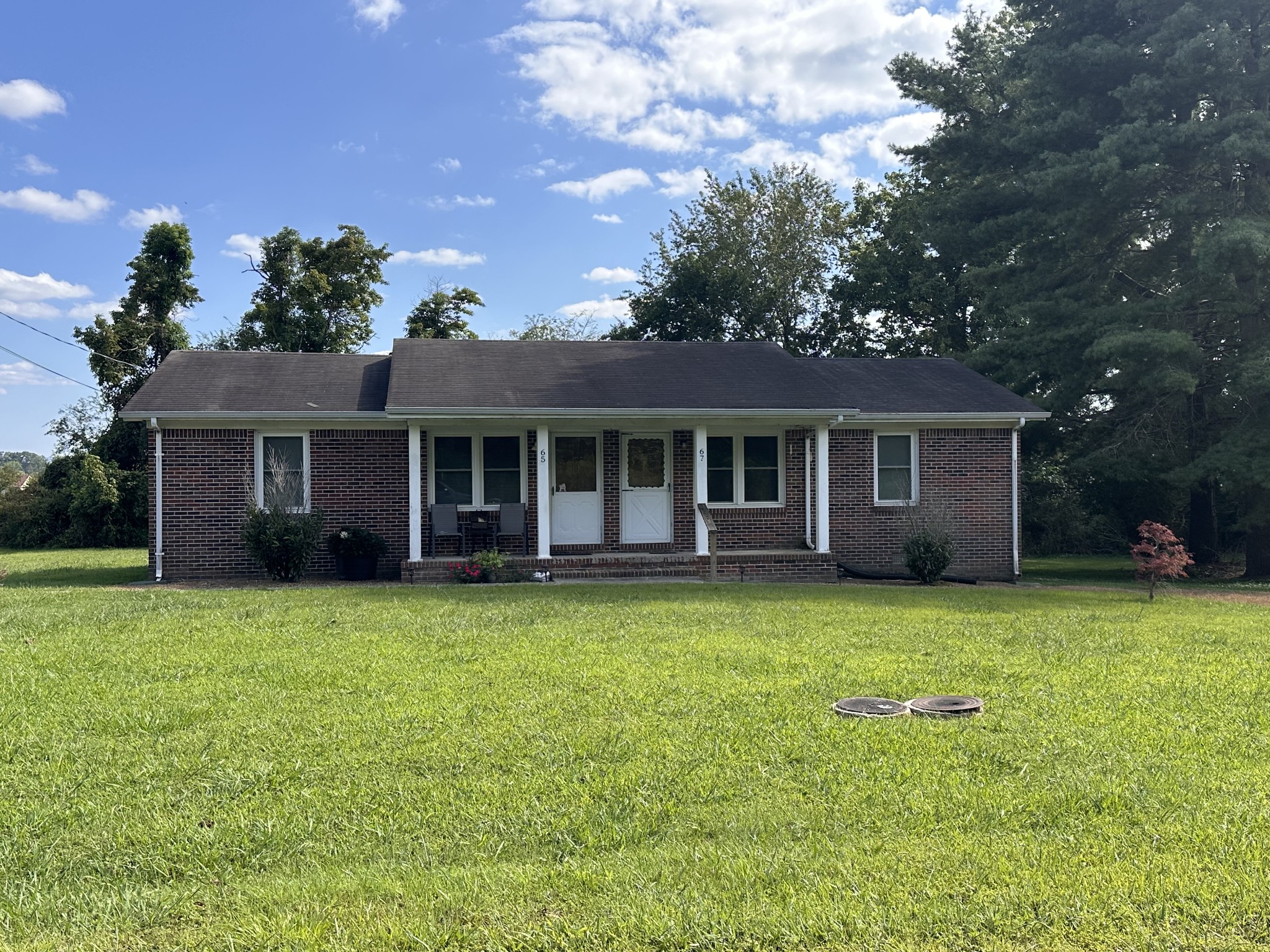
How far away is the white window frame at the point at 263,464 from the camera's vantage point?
1455cm

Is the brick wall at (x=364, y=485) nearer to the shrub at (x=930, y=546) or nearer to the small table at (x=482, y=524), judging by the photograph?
the small table at (x=482, y=524)

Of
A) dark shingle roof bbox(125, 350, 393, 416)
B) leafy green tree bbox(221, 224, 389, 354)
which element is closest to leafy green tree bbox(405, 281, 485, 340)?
leafy green tree bbox(221, 224, 389, 354)

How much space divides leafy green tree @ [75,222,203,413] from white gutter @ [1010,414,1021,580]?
2362 centimetres

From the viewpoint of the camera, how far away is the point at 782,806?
4105 mm

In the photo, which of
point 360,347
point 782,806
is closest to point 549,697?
point 782,806

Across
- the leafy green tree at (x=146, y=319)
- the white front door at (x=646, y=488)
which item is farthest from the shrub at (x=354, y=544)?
the leafy green tree at (x=146, y=319)

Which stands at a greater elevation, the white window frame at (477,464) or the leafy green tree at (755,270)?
the leafy green tree at (755,270)

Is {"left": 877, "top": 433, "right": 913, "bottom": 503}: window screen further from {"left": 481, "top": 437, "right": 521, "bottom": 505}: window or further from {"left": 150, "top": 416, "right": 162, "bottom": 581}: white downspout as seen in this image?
{"left": 150, "top": 416, "right": 162, "bottom": 581}: white downspout

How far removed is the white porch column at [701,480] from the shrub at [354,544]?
5.00m

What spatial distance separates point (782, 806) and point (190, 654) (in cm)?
530

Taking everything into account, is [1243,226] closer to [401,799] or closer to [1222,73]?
[1222,73]

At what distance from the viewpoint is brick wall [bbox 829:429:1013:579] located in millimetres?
16031

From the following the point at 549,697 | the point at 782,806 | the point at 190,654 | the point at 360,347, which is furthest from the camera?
the point at 360,347

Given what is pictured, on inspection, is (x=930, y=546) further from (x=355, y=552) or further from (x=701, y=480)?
(x=355, y=552)
